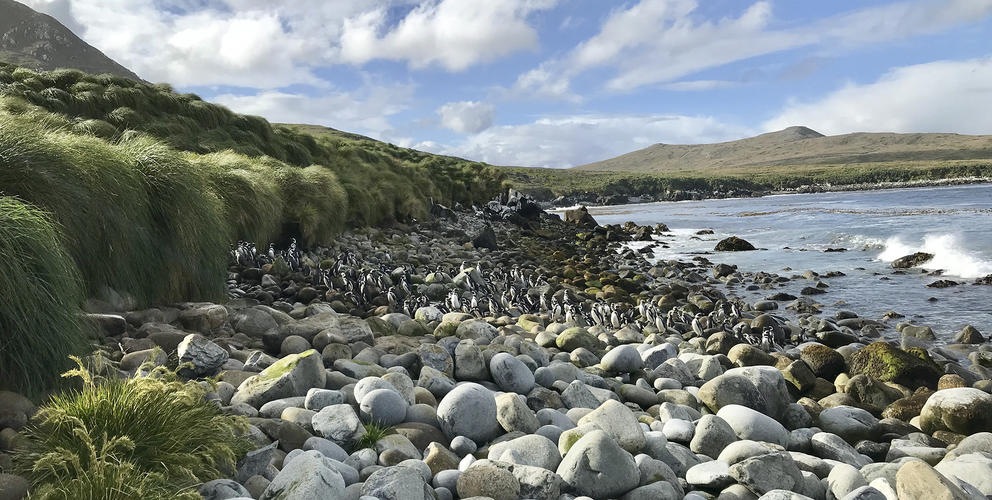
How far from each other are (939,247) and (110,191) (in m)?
23.6

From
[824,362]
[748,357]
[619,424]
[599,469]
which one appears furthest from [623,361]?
[599,469]

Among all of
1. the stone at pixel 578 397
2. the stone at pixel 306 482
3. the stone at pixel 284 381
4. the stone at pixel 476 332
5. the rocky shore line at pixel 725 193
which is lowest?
the stone at pixel 578 397

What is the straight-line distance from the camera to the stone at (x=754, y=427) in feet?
16.1

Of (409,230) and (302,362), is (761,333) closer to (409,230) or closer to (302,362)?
(302,362)

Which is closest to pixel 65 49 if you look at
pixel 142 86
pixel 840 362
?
pixel 142 86

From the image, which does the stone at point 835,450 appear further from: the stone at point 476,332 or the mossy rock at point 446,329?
the mossy rock at point 446,329

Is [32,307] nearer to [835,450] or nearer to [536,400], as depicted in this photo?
[536,400]

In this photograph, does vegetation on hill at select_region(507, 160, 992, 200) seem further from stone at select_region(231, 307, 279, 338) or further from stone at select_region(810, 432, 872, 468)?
stone at select_region(810, 432, 872, 468)

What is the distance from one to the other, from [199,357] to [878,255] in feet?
75.7

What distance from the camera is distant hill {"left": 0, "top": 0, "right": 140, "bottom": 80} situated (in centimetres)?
11431

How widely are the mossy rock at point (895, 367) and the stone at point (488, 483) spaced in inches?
237

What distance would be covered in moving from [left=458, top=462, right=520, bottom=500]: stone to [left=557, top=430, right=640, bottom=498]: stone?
420mm

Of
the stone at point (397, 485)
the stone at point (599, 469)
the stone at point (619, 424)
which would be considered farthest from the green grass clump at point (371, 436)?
the stone at point (619, 424)

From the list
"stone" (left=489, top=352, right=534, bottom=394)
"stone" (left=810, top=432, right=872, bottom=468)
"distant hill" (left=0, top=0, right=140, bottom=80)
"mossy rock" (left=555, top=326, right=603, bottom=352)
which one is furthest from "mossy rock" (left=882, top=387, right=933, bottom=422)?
"distant hill" (left=0, top=0, right=140, bottom=80)
